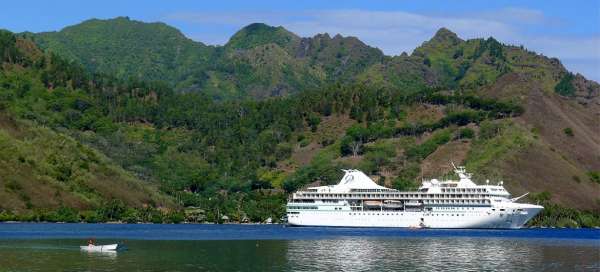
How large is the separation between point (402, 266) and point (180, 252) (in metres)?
32.6

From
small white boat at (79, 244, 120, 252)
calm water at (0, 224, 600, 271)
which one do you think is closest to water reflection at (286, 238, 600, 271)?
calm water at (0, 224, 600, 271)

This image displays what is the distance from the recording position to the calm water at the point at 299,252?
11106 cm

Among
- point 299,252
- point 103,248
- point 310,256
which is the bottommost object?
point 310,256

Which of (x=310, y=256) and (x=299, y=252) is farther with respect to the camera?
(x=299, y=252)

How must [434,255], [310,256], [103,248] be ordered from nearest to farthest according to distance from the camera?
[310,256], [434,255], [103,248]

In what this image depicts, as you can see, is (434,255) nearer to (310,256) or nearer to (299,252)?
(310,256)

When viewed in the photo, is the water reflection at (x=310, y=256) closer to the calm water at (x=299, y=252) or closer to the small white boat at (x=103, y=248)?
the calm water at (x=299, y=252)

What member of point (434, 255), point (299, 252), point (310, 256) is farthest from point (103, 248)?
point (434, 255)

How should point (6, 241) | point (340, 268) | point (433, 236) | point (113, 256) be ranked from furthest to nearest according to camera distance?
1. point (433, 236)
2. point (6, 241)
3. point (113, 256)
4. point (340, 268)

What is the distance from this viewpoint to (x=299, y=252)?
132m

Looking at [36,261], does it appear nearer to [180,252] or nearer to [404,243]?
[180,252]

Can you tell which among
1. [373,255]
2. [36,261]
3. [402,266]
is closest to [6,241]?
[36,261]

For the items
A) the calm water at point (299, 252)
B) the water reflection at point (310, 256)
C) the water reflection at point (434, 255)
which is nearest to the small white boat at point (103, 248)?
the calm water at point (299, 252)

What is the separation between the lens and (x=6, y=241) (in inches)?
5846
